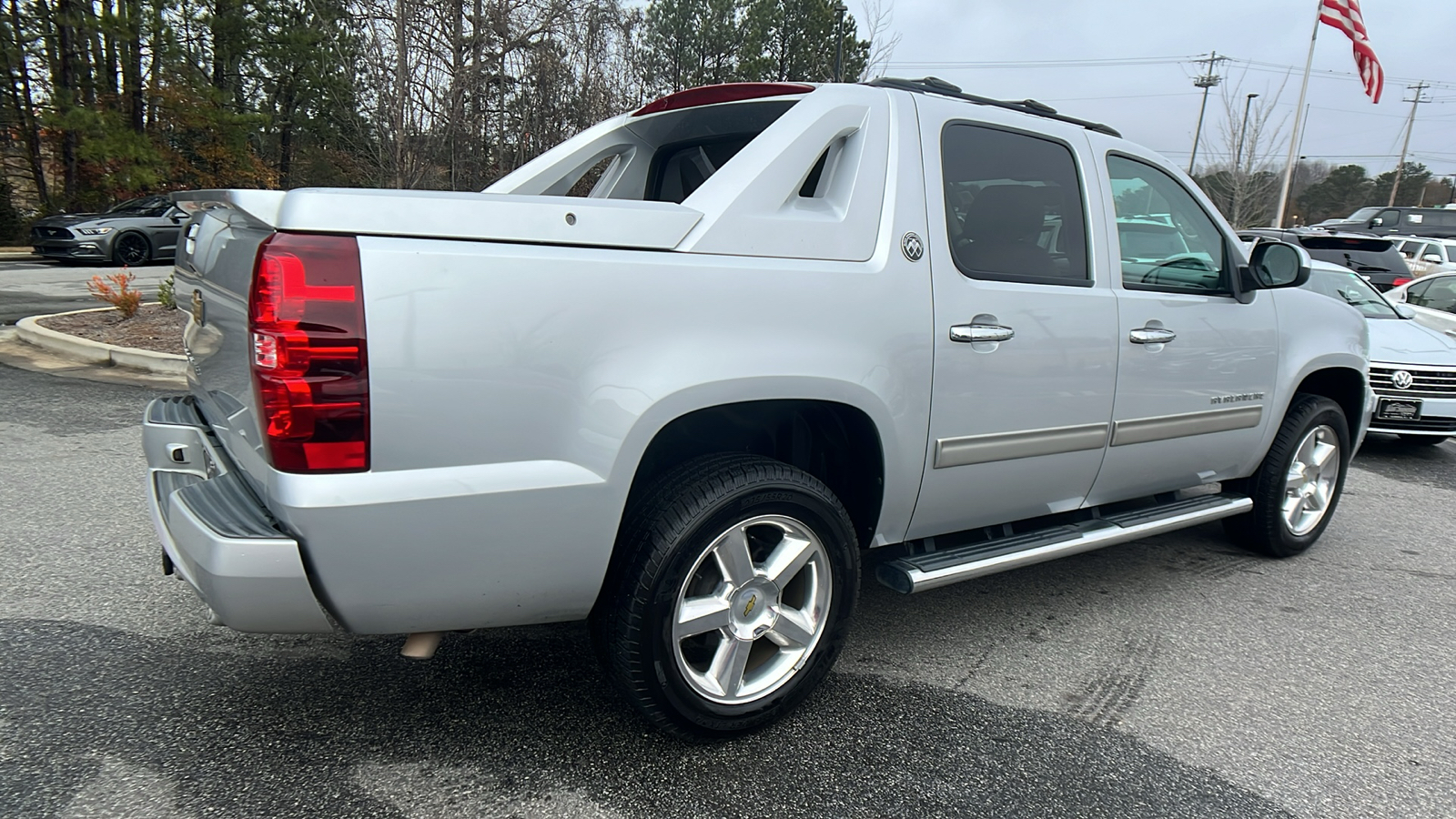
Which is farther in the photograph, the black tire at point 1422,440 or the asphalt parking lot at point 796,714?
the black tire at point 1422,440

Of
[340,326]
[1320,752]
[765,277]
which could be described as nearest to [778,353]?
[765,277]

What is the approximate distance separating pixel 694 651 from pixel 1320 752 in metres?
1.89

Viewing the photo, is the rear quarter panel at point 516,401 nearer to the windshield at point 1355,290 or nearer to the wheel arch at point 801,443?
the wheel arch at point 801,443

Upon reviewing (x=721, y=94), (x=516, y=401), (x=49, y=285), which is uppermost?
(x=721, y=94)

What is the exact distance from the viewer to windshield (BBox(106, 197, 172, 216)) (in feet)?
59.6

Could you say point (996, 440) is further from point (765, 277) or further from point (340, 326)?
point (340, 326)

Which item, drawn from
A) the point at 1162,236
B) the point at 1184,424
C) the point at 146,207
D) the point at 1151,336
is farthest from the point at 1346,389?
the point at 146,207

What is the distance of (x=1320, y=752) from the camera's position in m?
2.72

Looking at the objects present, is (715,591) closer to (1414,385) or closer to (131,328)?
(1414,385)

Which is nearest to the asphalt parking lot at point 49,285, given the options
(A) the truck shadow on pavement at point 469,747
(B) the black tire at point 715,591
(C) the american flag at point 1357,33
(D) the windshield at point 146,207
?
(D) the windshield at point 146,207

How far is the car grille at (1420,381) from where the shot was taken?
6840 mm

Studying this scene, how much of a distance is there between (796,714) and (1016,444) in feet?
3.74

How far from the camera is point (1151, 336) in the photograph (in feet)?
11.0

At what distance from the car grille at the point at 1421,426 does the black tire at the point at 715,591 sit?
250 inches
